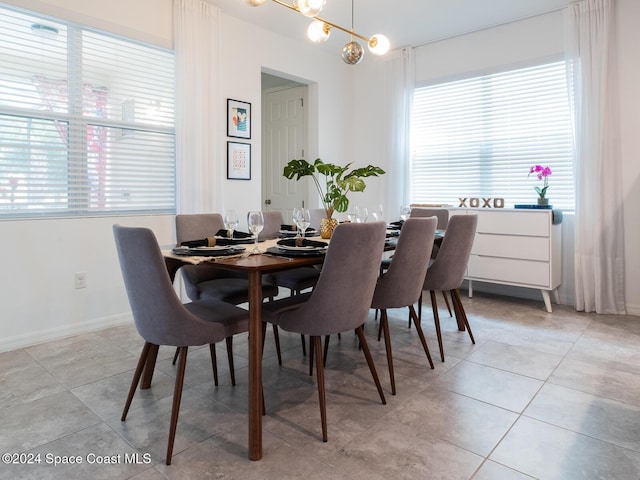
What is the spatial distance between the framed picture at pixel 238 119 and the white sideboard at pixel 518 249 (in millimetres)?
2271

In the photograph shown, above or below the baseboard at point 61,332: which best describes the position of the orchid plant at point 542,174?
above

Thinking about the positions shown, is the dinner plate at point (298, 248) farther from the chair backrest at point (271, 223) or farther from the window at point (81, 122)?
the window at point (81, 122)

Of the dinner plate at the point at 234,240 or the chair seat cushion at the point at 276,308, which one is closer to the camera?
the chair seat cushion at the point at 276,308

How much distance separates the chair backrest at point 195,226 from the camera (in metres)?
2.66

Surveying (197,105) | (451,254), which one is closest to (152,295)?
(451,254)

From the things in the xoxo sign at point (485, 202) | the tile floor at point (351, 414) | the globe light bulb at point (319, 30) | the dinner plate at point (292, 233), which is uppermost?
the globe light bulb at point (319, 30)

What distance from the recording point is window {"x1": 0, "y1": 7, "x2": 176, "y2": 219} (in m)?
2.86

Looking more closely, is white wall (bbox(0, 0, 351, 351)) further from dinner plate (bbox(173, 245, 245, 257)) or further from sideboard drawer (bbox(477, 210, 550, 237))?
sideboard drawer (bbox(477, 210, 550, 237))

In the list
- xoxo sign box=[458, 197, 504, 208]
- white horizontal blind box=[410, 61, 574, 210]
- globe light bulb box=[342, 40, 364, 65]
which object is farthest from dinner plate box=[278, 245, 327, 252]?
white horizontal blind box=[410, 61, 574, 210]

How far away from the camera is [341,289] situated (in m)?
1.78

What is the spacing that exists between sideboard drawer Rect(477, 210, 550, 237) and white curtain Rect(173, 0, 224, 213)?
2.53 metres

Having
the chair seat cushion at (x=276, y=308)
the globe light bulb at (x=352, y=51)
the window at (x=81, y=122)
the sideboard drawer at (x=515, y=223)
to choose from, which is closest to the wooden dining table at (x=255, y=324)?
the chair seat cushion at (x=276, y=308)

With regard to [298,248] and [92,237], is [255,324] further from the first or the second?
[92,237]

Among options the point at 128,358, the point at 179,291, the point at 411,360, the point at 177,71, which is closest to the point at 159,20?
the point at 177,71
